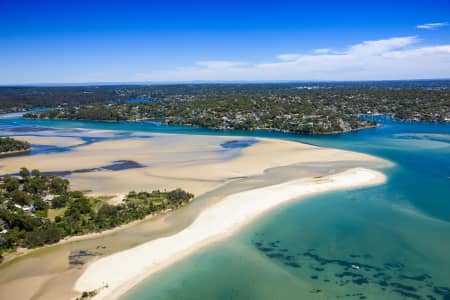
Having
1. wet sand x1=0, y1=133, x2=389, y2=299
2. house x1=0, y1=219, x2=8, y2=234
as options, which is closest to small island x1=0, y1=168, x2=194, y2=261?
house x1=0, y1=219, x2=8, y2=234

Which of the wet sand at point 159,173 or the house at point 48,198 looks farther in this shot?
the house at point 48,198

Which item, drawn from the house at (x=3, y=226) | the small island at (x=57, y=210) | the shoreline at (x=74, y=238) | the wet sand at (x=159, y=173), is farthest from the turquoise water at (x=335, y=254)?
the house at (x=3, y=226)

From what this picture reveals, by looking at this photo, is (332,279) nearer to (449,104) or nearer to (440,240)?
(440,240)

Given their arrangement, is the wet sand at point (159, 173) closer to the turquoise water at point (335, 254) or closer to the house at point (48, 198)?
the house at point (48, 198)

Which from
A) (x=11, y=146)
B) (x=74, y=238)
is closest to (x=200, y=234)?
(x=74, y=238)

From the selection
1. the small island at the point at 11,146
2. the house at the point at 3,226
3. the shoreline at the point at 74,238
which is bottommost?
the shoreline at the point at 74,238

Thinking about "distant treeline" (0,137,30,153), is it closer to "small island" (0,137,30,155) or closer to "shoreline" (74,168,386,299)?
"small island" (0,137,30,155)
